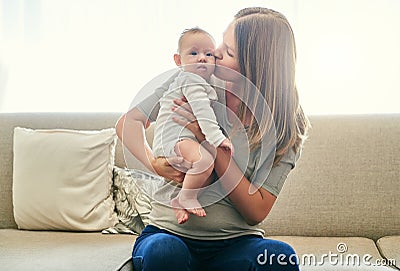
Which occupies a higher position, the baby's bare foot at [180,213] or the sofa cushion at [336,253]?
the baby's bare foot at [180,213]

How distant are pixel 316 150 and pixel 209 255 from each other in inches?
33.0

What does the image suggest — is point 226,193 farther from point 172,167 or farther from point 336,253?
point 336,253

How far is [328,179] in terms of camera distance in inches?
87.8

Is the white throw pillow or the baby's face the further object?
the white throw pillow

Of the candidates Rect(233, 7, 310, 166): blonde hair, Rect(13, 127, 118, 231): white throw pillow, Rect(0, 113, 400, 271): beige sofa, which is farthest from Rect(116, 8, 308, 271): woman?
Rect(13, 127, 118, 231): white throw pillow

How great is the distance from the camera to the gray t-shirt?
1603mm

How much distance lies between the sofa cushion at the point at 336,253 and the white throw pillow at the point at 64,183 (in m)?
0.65

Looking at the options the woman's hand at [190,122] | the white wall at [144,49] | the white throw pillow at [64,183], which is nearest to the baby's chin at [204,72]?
the woman's hand at [190,122]

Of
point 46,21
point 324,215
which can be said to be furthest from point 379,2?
point 46,21

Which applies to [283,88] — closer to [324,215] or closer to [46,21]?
[324,215]

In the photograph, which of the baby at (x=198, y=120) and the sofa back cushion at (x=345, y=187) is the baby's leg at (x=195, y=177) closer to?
the baby at (x=198, y=120)

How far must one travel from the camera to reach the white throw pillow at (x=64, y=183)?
7.13 feet

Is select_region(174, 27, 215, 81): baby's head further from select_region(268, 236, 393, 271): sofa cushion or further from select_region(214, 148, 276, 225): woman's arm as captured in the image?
select_region(268, 236, 393, 271): sofa cushion

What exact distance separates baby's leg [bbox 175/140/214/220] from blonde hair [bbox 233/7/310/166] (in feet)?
0.46
